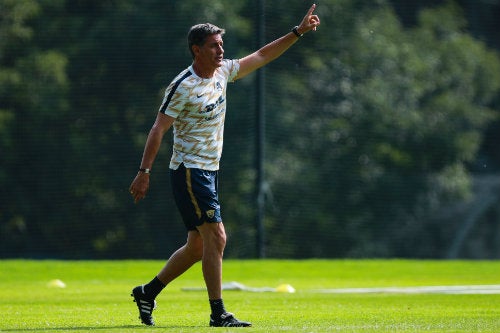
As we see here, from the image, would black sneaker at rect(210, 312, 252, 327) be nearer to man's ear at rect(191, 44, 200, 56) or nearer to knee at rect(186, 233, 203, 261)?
knee at rect(186, 233, 203, 261)

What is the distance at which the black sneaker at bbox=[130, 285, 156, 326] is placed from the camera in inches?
296

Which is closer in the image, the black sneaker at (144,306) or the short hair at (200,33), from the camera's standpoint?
the short hair at (200,33)

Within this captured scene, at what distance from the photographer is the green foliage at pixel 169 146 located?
19219mm

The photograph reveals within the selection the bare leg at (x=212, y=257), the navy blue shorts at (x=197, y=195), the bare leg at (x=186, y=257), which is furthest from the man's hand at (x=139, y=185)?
the bare leg at (x=186, y=257)

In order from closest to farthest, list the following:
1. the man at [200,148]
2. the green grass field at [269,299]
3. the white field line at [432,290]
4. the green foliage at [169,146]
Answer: the man at [200,148] < the green grass field at [269,299] < the white field line at [432,290] < the green foliage at [169,146]

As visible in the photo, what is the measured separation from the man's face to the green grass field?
158 centimetres

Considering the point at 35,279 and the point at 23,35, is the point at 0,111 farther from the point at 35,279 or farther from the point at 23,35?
the point at 35,279

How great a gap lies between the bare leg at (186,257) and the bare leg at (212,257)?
0.23 m

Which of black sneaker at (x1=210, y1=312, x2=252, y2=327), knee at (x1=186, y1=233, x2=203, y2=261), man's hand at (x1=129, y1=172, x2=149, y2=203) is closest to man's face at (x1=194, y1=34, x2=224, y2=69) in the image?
man's hand at (x1=129, y1=172, x2=149, y2=203)

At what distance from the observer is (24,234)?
19.3 m

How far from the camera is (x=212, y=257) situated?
23.5ft

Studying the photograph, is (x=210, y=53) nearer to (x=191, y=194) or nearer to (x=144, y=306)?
(x=191, y=194)

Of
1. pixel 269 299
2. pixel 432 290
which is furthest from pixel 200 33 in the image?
pixel 432 290

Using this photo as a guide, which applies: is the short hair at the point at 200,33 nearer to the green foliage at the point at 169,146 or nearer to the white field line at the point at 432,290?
the white field line at the point at 432,290
